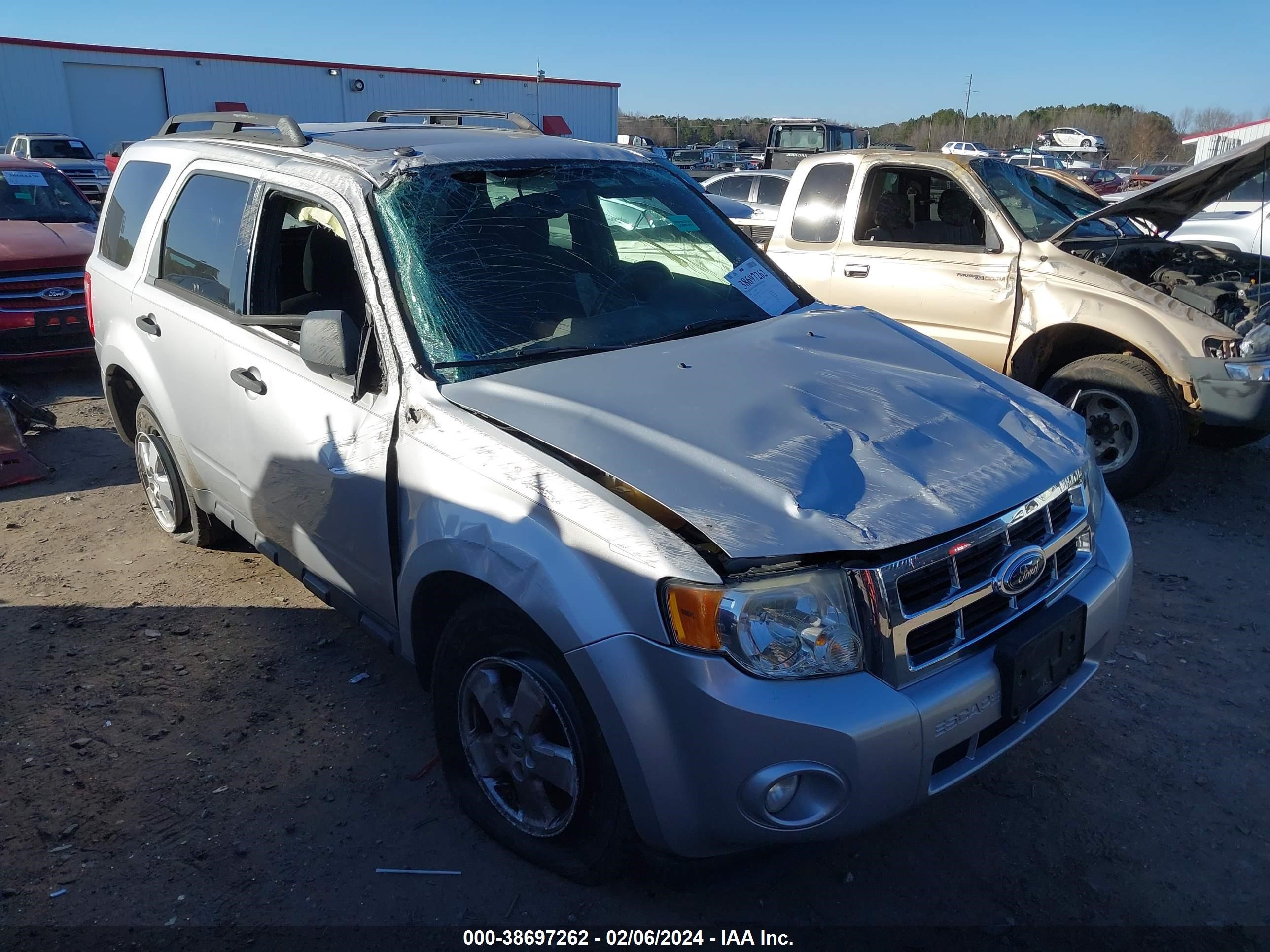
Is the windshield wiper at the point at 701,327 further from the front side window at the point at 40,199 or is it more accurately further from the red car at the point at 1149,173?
the red car at the point at 1149,173

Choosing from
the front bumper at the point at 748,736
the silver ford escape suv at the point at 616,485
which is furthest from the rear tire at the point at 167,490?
the front bumper at the point at 748,736

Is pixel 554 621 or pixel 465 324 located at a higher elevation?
pixel 465 324

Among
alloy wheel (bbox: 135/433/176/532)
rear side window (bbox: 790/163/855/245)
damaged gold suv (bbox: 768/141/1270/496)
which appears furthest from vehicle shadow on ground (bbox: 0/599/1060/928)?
rear side window (bbox: 790/163/855/245)

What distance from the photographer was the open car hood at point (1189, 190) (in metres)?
5.05

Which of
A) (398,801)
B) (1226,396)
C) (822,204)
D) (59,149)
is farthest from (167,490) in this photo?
(59,149)

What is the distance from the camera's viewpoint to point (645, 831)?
2.22 meters

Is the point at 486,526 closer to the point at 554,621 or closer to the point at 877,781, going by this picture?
the point at 554,621

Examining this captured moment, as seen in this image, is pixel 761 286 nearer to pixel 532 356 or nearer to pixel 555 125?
pixel 532 356

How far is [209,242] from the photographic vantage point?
3842 millimetres

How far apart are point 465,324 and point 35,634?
8.85 feet

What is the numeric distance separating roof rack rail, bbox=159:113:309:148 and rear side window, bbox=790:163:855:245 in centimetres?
396

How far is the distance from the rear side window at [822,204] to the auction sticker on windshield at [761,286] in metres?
3.22

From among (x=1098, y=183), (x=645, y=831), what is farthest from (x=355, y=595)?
(x=1098, y=183)

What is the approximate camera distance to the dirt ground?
2568 millimetres
